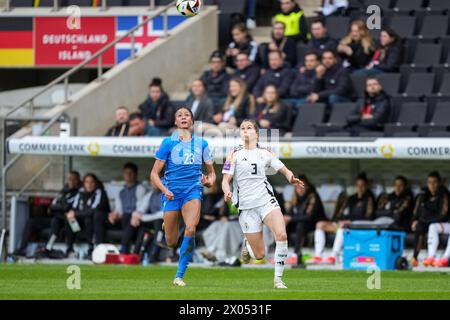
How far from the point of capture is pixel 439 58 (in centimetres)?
2473

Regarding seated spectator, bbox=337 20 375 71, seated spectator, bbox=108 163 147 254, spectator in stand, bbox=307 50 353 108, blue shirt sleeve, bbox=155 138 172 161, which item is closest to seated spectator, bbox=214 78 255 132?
spectator in stand, bbox=307 50 353 108

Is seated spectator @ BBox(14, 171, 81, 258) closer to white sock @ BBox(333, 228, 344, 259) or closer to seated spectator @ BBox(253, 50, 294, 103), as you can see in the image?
seated spectator @ BBox(253, 50, 294, 103)

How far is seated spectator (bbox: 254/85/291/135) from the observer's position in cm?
2373

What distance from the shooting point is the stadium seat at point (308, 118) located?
931 inches

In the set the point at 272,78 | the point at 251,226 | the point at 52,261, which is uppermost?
the point at 272,78

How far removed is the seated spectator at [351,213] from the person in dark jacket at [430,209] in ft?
3.29

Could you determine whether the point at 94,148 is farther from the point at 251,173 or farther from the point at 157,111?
the point at 251,173

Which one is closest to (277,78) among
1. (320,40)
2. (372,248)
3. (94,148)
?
(320,40)

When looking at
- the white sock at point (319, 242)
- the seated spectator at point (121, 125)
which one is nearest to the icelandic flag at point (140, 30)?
the seated spectator at point (121, 125)

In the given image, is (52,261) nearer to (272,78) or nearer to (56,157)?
(56,157)

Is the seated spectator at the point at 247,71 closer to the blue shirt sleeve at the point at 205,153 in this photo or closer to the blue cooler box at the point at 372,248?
the blue cooler box at the point at 372,248

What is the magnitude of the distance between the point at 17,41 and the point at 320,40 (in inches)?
286

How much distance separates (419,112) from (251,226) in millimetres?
8647
